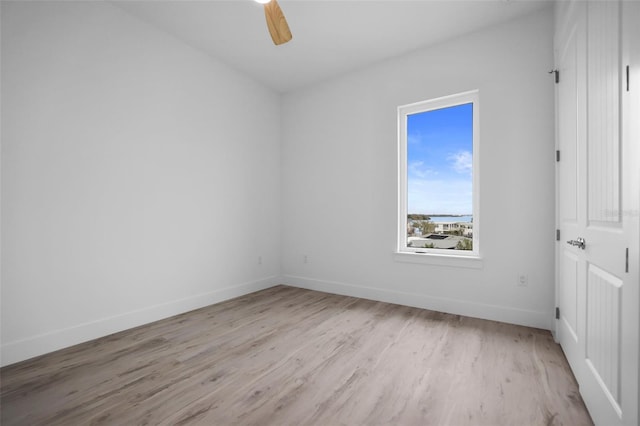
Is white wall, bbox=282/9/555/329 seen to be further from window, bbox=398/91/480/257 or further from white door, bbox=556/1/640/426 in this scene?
white door, bbox=556/1/640/426

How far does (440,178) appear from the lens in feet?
11.4

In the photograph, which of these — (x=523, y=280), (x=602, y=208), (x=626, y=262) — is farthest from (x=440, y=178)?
(x=626, y=262)

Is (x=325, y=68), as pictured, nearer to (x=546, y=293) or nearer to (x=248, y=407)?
(x=546, y=293)

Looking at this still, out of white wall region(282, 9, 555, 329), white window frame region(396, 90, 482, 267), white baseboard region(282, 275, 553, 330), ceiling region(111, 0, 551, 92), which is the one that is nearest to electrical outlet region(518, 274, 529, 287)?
white wall region(282, 9, 555, 329)

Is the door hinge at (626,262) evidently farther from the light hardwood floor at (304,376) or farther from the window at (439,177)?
the window at (439,177)

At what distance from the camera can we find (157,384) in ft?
6.25

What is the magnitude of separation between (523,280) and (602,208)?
160 cm

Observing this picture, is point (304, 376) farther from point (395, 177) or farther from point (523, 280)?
point (395, 177)

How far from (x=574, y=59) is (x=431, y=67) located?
1591mm

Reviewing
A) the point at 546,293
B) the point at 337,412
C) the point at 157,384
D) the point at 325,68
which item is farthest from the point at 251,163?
the point at 546,293

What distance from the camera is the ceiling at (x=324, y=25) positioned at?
2.71 metres

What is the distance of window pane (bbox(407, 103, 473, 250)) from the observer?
3289 mm

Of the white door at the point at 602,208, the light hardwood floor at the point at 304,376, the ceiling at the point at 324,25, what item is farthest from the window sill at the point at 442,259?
the ceiling at the point at 324,25

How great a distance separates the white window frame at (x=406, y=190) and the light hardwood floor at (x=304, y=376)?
63cm
